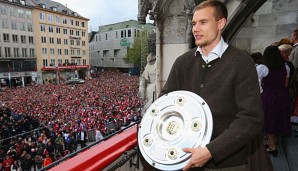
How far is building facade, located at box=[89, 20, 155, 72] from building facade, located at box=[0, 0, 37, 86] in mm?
24950

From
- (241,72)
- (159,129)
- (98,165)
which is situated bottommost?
(98,165)

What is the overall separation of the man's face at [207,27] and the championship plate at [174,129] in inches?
15.9

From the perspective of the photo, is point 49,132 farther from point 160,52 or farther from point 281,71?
point 281,71

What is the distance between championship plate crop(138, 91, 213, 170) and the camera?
1498 millimetres

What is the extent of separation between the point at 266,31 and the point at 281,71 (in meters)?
4.05

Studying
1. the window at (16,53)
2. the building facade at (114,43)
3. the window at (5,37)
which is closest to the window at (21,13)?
the window at (5,37)

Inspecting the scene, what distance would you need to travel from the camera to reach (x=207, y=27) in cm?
165

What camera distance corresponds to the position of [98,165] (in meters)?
2.29

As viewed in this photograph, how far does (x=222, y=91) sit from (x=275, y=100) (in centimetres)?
295

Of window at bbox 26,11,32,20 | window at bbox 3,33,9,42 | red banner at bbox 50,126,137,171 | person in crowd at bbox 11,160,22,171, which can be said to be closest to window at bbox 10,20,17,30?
window at bbox 3,33,9,42

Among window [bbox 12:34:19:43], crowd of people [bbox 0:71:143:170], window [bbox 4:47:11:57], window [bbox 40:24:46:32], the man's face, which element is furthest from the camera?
window [bbox 40:24:46:32]

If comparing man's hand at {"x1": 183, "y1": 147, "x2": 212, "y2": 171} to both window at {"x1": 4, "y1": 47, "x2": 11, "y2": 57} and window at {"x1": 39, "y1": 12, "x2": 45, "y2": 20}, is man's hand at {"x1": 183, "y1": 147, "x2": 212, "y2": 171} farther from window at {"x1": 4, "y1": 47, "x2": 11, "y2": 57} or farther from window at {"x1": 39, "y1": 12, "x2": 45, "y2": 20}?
window at {"x1": 39, "y1": 12, "x2": 45, "y2": 20}

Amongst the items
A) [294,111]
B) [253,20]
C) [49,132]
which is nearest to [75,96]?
[49,132]

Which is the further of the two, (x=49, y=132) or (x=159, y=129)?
(x=49, y=132)
